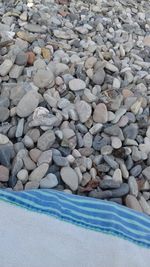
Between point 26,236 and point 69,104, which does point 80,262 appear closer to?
point 26,236

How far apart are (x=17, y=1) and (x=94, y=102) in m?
A: 0.60

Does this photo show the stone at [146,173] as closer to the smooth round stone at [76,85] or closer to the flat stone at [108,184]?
the flat stone at [108,184]

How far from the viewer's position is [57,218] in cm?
95

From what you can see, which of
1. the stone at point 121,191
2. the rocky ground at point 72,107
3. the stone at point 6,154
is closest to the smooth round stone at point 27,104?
the rocky ground at point 72,107

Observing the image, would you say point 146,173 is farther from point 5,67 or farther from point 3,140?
point 5,67

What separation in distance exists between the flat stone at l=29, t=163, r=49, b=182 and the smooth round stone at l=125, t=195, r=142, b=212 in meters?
0.22

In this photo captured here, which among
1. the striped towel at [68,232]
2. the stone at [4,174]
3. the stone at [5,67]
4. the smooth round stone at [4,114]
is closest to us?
the striped towel at [68,232]

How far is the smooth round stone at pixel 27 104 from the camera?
47.5 inches

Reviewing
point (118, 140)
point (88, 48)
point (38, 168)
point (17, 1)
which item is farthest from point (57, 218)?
point (17, 1)

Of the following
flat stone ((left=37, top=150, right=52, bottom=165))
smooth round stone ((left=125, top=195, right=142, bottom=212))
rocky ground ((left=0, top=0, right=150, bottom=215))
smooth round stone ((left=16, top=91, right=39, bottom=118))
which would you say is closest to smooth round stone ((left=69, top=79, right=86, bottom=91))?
rocky ground ((left=0, top=0, right=150, bottom=215))

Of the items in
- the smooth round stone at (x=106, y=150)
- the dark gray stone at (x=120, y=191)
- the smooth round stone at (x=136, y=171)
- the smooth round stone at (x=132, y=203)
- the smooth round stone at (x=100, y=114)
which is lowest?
the smooth round stone at (x=132, y=203)

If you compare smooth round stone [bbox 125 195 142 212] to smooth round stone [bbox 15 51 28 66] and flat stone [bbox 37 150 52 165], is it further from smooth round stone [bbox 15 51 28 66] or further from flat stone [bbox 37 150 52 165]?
smooth round stone [bbox 15 51 28 66]

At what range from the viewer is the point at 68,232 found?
3.05 feet

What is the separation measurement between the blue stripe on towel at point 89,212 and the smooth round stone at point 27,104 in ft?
0.88
